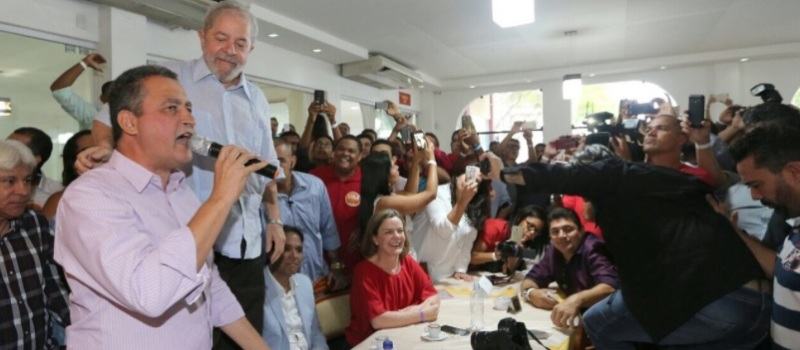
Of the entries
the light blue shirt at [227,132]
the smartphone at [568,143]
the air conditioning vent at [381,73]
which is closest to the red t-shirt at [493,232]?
the smartphone at [568,143]

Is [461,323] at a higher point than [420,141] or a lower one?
lower

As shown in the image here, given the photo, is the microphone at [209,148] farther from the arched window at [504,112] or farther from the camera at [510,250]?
the arched window at [504,112]

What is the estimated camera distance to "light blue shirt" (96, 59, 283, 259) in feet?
4.97

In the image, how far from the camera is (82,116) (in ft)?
11.4

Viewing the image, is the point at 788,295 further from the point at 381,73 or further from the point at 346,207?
the point at 381,73

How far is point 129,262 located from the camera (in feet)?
2.92

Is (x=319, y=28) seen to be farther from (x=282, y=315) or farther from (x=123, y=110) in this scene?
(x=123, y=110)

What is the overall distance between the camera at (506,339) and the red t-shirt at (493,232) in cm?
202

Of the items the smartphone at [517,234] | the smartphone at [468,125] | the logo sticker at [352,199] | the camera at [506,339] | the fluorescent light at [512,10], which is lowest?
the camera at [506,339]

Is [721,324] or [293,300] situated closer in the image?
[721,324]

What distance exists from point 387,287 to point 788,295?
1.65 m

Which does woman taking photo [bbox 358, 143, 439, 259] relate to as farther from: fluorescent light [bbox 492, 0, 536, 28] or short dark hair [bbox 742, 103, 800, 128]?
short dark hair [bbox 742, 103, 800, 128]

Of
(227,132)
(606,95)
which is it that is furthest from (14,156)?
(606,95)

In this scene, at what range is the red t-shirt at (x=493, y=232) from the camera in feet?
12.1
